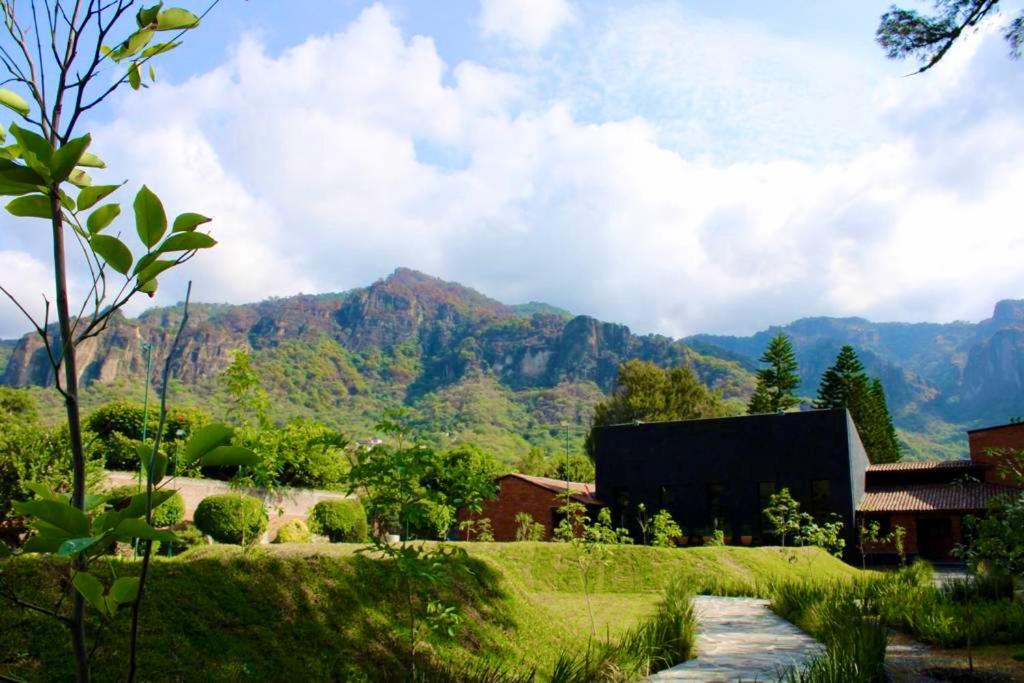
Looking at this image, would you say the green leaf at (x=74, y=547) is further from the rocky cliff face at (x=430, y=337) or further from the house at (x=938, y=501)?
the rocky cliff face at (x=430, y=337)

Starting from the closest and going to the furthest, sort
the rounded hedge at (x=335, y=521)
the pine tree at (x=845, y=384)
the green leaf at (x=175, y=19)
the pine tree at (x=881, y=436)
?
the green leaf at (x=175, y=19), the rounded hedge at (x=335, y=521), the pine tree at (x=881, y=436), the pine tree at (x=845, y=384)

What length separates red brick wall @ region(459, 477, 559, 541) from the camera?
1117 inches

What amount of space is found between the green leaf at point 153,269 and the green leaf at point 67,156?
6.2 inches

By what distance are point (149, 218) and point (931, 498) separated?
31038 mm

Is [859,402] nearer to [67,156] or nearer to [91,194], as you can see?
[91,194]

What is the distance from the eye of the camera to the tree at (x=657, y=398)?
156 ft

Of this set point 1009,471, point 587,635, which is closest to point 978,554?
point 1009,471

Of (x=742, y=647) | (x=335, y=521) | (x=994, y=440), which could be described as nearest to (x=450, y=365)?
(x=994, y=440)

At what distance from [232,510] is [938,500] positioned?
24010mm

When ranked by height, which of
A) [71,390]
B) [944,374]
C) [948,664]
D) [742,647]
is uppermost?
[944,374]

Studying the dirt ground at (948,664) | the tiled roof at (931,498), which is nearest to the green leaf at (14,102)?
the dirt ground at (948,664)

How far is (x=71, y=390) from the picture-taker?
1.12 meters

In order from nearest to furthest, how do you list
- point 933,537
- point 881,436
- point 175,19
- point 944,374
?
point 175,19 → point 933,537 → point 881,436 → point 944,374

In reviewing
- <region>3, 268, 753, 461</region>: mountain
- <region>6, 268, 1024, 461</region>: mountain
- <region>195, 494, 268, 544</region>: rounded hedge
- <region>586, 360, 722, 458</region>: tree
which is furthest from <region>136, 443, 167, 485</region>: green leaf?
<region>3, 268, 753, 461</region>: mountain
